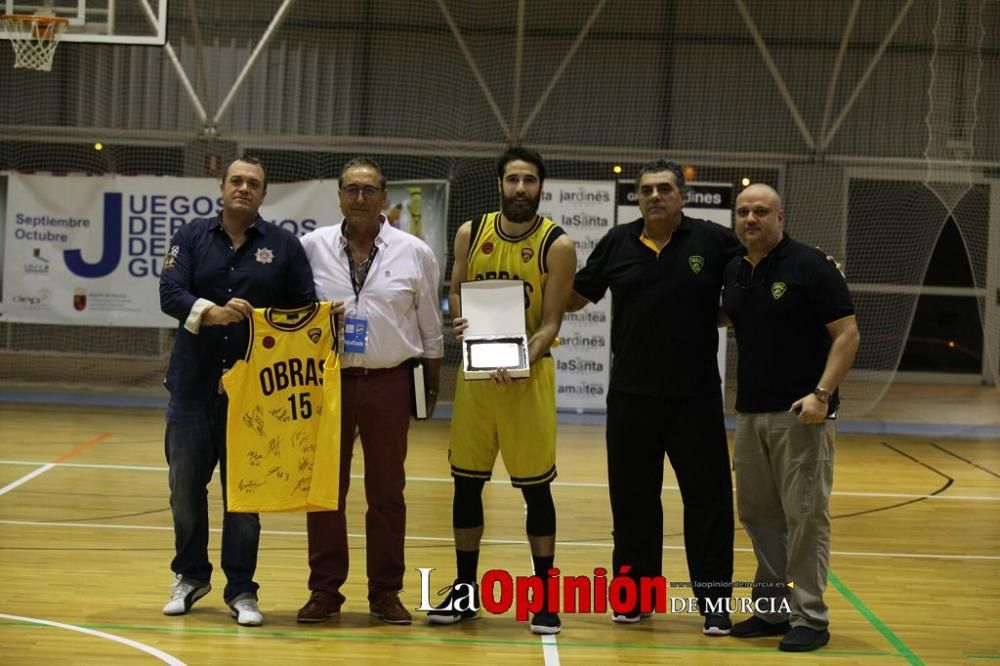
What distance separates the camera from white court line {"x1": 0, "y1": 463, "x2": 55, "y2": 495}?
8.41 m

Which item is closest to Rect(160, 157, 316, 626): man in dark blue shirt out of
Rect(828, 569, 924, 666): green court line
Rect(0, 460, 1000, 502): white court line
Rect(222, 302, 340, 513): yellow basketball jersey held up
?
Rect(222, 302, 340, 513): yellow basketball jersey held up

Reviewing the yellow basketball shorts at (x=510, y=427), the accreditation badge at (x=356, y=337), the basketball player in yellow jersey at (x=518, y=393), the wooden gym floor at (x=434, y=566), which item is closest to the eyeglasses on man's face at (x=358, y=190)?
the basketball player in yellow jersey at (x=518, y=393)

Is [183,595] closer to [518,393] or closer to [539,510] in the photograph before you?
[539,510]

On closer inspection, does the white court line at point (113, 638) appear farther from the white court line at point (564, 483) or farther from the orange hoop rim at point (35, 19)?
the orange hoop rim at point (35, 19)

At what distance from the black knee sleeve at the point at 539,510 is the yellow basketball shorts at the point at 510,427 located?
0.04 metres

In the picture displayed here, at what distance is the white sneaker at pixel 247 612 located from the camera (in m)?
5.23

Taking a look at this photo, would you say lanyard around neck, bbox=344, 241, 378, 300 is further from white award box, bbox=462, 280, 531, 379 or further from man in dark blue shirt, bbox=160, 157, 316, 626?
white award box, bbox=462, 280, 531, 379

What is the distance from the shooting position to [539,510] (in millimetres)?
5262

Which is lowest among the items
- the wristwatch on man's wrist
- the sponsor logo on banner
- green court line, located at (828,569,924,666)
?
green court line, located at (828,569,924,666)

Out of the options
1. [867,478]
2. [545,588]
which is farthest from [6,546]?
[867,478]

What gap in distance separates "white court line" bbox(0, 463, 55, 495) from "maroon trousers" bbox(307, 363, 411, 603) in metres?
3.94

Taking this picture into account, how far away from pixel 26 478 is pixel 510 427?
201 inches

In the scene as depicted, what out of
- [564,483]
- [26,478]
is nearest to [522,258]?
[564,483]

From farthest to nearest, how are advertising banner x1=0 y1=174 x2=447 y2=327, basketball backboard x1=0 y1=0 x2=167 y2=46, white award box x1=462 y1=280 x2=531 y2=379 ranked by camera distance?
advertising banner x1=0 y1=174 x2=447 y2=327 → basketball backboard x1=0 y1=0 x2=167 y2=46 → white award box x1=462 y1=280 x2=531 y2=379
